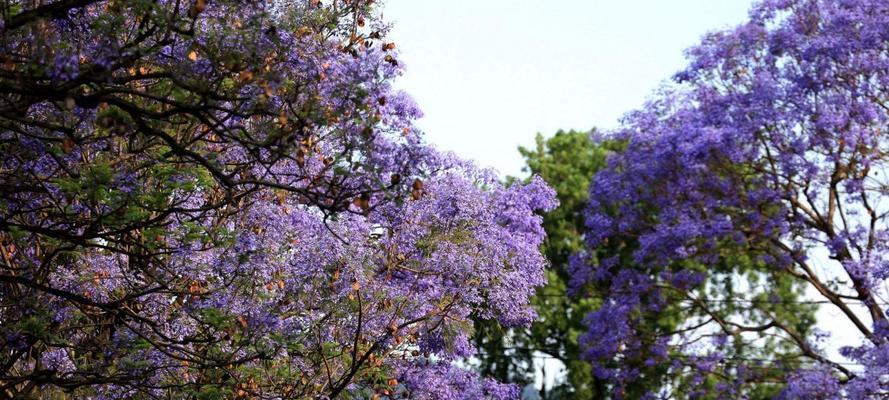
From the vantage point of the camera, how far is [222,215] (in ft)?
40.7

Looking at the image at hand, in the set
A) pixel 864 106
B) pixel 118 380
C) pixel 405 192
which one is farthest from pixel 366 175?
pixel 864 106

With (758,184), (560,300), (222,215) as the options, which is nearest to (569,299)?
(560,300)

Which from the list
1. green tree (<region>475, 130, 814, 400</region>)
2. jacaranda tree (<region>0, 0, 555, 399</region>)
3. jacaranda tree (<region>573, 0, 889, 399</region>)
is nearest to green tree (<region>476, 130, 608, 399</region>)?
green tree (<region>475, 130, 814, 400</region>)

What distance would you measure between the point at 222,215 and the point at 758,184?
10757 mm

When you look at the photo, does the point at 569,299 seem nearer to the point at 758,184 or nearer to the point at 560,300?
the point at 560,300

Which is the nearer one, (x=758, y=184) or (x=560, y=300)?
(x=758, y=184)

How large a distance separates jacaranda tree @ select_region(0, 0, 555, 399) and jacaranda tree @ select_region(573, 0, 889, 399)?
365 cm

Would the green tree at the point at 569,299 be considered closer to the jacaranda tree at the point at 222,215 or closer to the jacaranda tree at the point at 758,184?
the jacaranda tree at the point at 758,184

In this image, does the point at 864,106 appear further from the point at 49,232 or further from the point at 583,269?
the point at 49,232

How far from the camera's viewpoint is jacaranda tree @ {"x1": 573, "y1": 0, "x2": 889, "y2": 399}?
18.6m

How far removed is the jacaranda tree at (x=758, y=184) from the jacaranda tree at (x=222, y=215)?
3647mm

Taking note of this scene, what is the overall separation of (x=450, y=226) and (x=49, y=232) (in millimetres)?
9098

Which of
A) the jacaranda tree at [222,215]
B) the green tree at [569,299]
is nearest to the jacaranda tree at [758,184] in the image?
the jacaranda tree at [222,215]

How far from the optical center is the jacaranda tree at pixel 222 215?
6.92m
